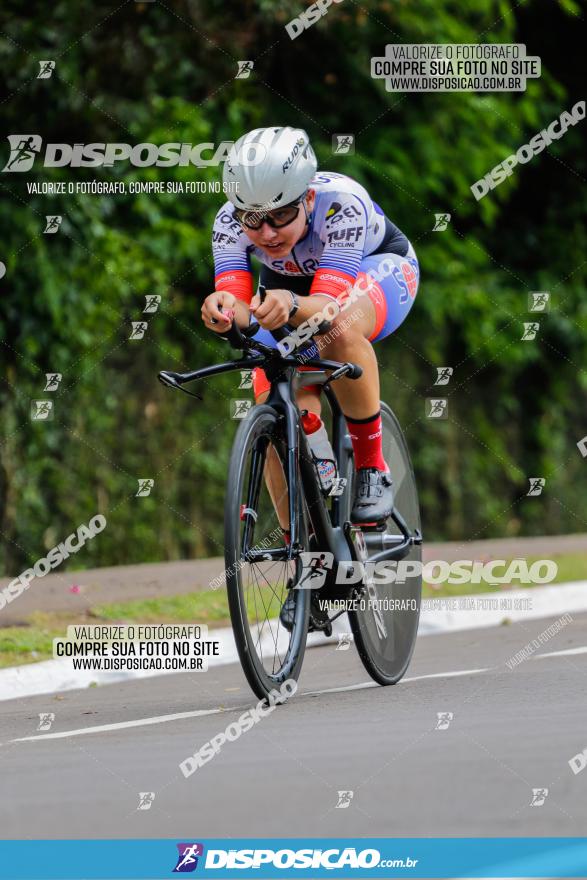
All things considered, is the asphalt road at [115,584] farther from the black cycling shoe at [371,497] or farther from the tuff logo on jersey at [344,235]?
the tuff logo on jersey at [344,235]

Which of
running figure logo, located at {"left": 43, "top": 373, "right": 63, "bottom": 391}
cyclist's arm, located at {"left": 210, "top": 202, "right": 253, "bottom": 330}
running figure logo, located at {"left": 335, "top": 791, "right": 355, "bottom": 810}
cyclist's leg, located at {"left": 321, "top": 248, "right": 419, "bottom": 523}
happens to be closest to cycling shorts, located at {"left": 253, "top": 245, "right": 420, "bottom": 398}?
cyclist's leg, located at {"left": 321, "top": 248, "right": 419, "bottom": 523}

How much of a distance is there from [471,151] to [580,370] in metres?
4.19

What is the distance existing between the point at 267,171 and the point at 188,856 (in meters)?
2.92

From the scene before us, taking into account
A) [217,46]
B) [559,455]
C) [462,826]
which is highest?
[217,46]

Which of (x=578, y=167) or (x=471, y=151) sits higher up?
(x=578, y=167)

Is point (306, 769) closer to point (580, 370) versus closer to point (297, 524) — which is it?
point (297, 524)

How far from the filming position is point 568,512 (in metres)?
20.5

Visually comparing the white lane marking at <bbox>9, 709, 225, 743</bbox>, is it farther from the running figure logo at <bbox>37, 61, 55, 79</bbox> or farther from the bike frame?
the running figure logo at <bbox>37, 61, 55, 79</bbox>

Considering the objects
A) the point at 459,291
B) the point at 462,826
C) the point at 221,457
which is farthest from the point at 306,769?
the point at 459,291

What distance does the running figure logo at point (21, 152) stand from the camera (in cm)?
1183

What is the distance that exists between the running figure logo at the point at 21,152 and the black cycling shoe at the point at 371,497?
5.57 metres

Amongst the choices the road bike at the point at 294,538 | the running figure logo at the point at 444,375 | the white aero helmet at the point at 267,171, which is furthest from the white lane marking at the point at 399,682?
the running figure logo at the point at 444,375

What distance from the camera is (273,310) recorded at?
239 inches

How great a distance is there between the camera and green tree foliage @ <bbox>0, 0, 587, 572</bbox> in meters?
12.5
